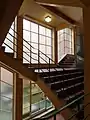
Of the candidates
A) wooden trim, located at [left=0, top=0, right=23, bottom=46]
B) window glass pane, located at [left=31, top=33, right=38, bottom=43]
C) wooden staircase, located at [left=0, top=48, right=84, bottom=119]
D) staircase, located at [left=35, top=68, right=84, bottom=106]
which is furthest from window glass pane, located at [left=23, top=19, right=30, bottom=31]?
wooden trim, located at [left=0, top=0, right=23, bottom=46]

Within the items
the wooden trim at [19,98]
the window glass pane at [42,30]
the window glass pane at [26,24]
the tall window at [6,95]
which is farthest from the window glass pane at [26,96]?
the window glass pane at [42,30]

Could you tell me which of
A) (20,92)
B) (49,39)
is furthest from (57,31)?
(20,92)

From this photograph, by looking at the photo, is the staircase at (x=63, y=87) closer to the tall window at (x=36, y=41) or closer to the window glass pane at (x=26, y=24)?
the tall window at (x=36, y=41)

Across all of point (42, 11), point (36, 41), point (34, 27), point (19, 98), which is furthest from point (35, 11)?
point (19, 98)

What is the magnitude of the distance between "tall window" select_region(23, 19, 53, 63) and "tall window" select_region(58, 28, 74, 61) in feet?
2.54

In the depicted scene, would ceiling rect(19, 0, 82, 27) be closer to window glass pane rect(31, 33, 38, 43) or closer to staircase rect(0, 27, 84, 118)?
window glass pane rect(31, 33, 38, 43)

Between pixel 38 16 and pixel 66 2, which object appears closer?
pixel 66 2

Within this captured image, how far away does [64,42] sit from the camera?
10.4 meters

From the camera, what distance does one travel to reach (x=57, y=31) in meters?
9.73

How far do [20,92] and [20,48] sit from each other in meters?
1.42

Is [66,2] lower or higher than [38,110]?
higher

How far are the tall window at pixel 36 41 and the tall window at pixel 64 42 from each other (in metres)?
0.78

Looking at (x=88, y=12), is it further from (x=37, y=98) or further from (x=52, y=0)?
(x=37, y=98)

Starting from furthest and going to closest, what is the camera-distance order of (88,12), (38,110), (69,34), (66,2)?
(69,34)
(38,110)
(66,2)
(88,12)
